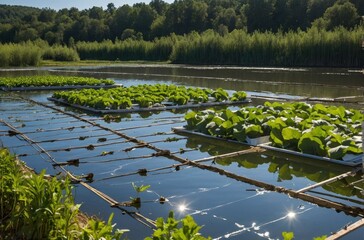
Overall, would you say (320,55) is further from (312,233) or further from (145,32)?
(145,32)

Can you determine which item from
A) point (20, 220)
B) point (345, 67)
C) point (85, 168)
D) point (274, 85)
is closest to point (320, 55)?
point (345, 67)

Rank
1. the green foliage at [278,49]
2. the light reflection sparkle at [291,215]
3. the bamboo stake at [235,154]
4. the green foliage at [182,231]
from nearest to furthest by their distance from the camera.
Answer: the green foliage at [182,231]
the light reflection sparkle at [291,215]
the bamboo stake at [235,154]
the green foliage at [278,49]

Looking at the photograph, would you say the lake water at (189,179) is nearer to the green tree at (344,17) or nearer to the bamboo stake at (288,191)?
the bamboo stake at (288,191)

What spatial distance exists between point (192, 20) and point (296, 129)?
229 feet

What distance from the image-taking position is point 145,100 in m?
11.6

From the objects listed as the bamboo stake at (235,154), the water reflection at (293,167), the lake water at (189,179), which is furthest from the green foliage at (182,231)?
the bamboo stake at (235,154)

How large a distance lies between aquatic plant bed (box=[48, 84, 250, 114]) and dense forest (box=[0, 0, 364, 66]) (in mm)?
17119

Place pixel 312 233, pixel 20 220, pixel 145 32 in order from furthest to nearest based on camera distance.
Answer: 1. pixel 145 32
2. pixel 312 233
3. pixel 20 220

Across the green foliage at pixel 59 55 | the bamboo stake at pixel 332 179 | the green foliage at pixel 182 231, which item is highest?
the green foliage at pixel 59 55

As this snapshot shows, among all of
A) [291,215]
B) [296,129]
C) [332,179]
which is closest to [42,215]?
[291,215]

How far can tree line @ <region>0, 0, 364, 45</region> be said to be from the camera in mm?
52188

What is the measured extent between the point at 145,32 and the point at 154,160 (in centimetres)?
7985

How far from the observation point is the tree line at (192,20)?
52188 millimetres

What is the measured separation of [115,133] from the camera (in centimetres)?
870
